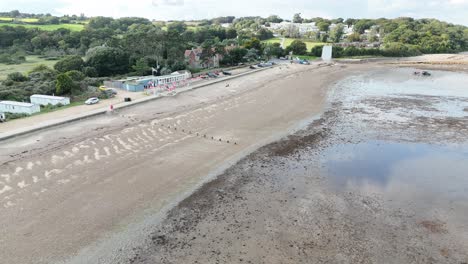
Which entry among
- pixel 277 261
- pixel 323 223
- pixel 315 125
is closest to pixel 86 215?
pixel 277 261

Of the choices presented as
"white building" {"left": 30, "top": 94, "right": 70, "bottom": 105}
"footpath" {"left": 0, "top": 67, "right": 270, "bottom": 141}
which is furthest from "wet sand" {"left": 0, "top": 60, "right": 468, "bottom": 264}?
"white building" {"left": 30, "top": 94, "right": 70, "bottom": 105}

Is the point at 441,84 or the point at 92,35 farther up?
the point at 92,35

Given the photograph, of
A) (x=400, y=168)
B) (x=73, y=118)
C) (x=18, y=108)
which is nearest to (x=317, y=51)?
(x=400, y=168)

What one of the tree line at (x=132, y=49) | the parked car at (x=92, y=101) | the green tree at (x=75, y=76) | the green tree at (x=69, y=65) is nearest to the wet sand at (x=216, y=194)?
the parked car at (x=92, y=101)

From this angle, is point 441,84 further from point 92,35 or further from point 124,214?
point 92,35

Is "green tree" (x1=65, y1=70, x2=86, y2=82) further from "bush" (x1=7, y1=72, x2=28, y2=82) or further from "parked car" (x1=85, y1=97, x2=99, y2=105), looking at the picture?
"parked car" (x1=85, y1=97, x2=99, y2=105)

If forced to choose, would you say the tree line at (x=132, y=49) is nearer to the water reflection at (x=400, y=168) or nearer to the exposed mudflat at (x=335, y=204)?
the exposed mudflat at (x=335, y=204)
